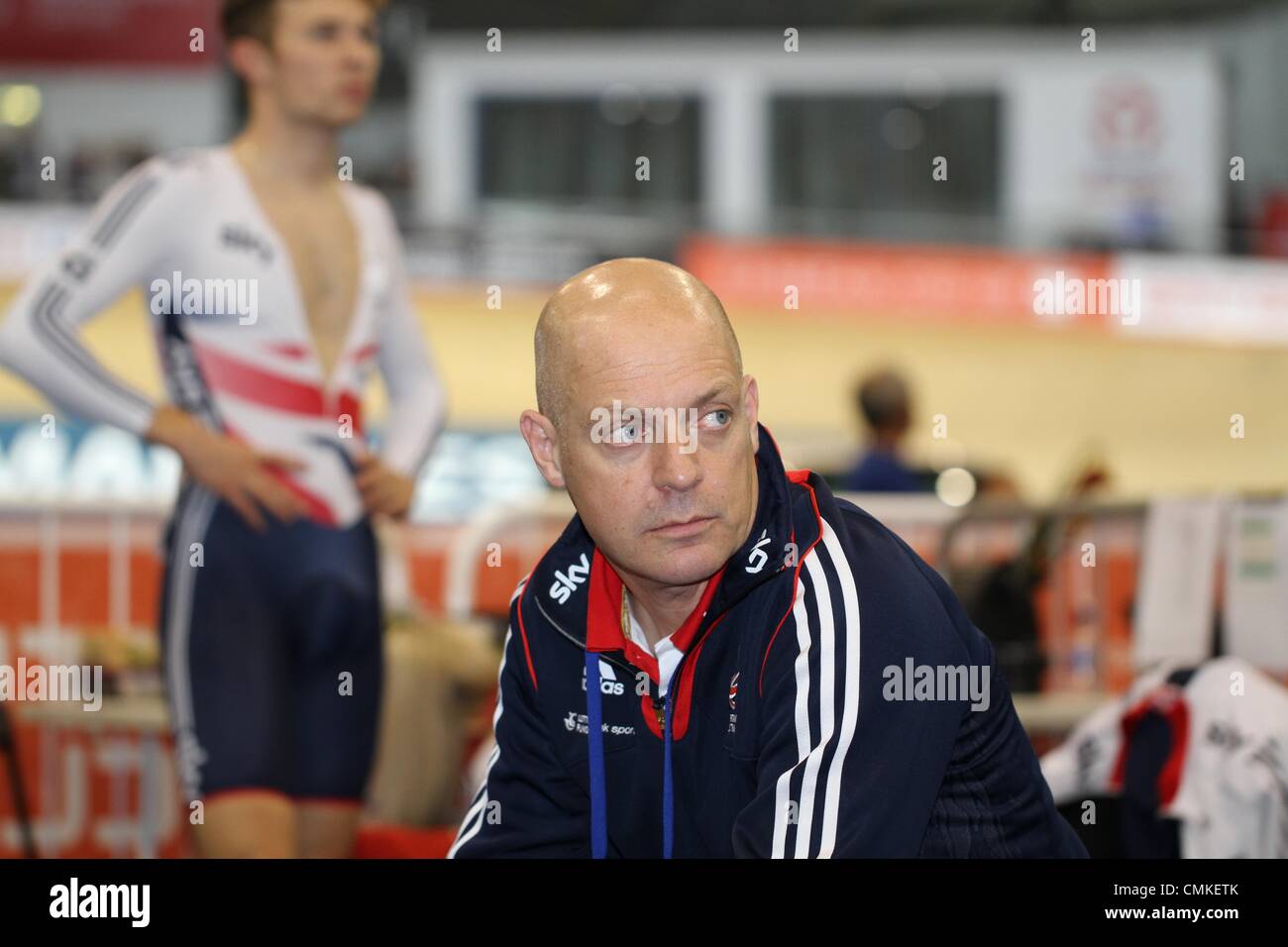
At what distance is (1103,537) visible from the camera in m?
4.79

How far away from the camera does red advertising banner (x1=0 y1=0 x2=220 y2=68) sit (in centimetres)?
928

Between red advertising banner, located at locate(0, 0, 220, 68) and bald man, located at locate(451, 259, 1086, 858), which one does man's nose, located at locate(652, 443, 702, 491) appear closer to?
bald man, located at locate(451, 259, 1086, 858)

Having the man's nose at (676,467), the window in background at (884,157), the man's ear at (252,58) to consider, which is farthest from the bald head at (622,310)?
the window in background at (884,157)

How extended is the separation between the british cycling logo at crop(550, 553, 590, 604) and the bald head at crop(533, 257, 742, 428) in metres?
0.25

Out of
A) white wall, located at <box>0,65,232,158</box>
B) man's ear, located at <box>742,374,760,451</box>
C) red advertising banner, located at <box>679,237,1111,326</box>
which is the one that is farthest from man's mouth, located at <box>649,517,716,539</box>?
white wall, located at <box>0,65,232,158</box>

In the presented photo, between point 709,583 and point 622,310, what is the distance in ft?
1.18

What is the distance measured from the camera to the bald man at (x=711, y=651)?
184 centimetres

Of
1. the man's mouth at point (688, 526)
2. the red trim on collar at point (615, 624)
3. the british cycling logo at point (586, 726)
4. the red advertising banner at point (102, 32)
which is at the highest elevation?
the red advertising banner at point (102, 32)

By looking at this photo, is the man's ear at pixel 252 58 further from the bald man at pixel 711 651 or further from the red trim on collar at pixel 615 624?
the red trim on collar at pixel 615 624

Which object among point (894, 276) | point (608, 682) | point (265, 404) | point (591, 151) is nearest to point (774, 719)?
point (608, 682)

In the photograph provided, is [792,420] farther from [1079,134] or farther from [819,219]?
[1079,134]

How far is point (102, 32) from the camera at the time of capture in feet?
31.1
